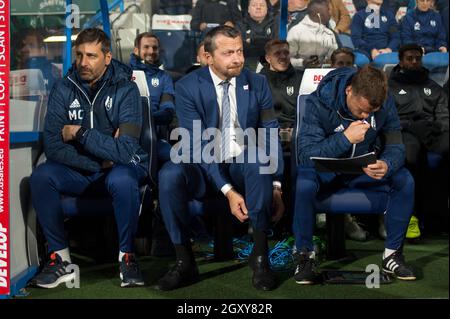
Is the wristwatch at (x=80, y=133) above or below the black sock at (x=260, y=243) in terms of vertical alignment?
above

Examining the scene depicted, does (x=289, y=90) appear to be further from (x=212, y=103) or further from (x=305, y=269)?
(x=305, y=269)

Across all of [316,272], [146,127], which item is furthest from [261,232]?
[146,127]

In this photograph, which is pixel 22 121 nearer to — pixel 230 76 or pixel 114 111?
pixel 114 111

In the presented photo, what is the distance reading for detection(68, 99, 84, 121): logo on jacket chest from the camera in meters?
4.21

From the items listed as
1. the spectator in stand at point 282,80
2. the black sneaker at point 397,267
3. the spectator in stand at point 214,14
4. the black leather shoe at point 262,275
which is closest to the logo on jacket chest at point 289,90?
the spectator in stand at point 282,80

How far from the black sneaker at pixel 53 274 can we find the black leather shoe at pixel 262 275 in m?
0.96

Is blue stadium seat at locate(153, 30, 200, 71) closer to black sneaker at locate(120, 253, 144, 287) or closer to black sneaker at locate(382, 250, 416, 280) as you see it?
black sneaker at locate(120, 253, 144, 287)

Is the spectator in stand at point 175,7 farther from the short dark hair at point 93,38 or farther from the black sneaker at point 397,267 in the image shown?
the black sneaker at point 397,267

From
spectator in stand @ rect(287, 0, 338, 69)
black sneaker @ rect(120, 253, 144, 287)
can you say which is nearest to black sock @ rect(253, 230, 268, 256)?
black sneaker @ rect(120, 253, 144, 287)

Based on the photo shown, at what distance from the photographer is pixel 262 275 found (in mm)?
3812

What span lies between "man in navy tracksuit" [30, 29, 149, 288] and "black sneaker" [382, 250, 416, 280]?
1.33 m

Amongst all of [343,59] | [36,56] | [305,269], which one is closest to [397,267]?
[305,269]

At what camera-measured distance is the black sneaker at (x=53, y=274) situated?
3.88 meters

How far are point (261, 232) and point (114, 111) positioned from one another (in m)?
1.10
